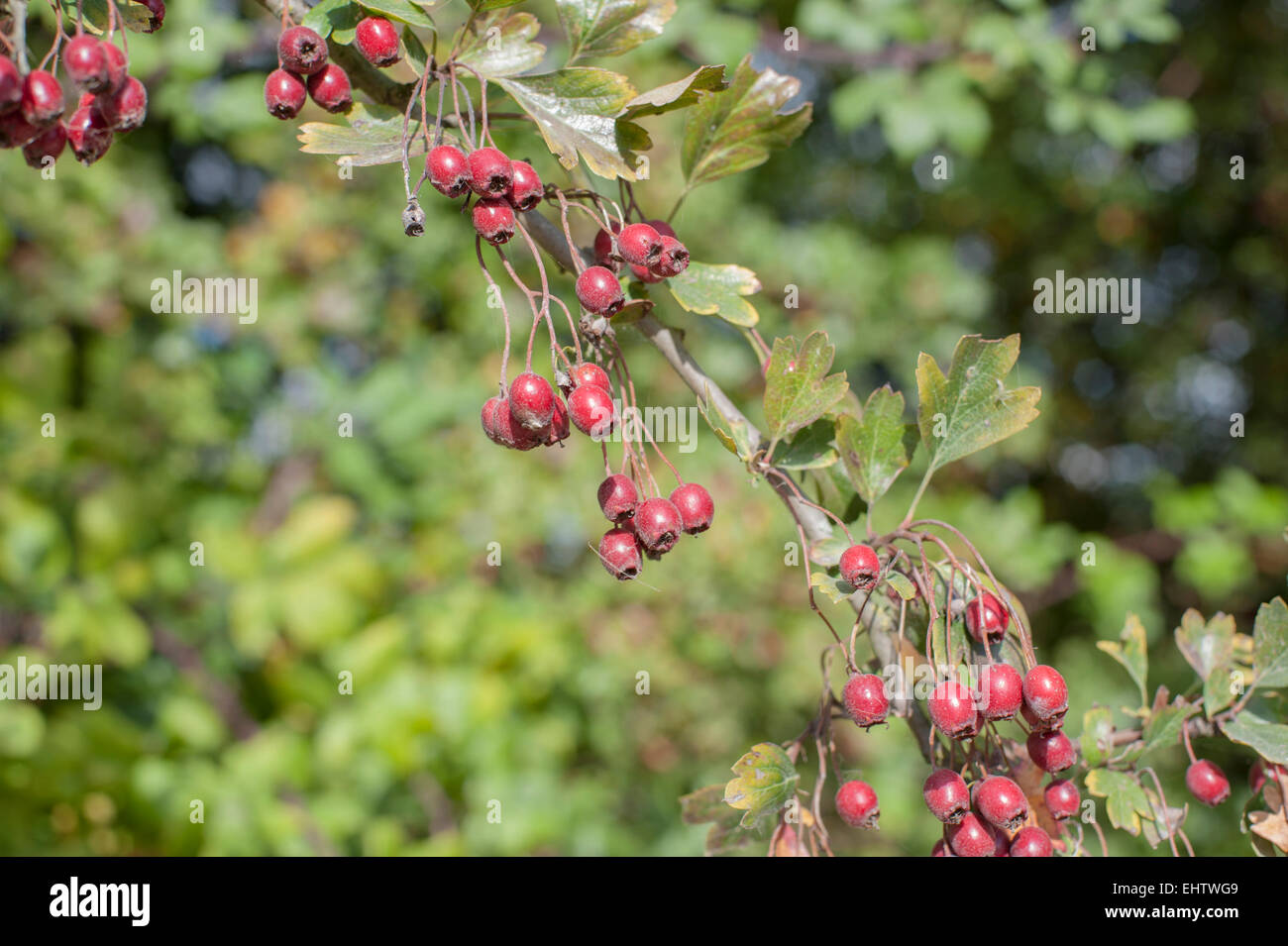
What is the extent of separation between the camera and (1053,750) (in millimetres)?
598

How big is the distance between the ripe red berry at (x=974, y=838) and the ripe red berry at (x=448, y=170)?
1.62ft

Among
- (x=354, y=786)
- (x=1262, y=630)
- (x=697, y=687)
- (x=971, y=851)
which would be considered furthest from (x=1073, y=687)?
(x=971, y=851)

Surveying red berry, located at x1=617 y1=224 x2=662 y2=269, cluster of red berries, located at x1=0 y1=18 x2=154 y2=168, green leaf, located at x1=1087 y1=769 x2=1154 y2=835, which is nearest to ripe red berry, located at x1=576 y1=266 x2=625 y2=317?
red berry, located at x1=617 y1=224 x2=662 y2=269

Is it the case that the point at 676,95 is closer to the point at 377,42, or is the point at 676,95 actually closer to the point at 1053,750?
the point at 377,42

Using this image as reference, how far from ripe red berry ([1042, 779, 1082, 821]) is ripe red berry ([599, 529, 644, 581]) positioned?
13.1 inches

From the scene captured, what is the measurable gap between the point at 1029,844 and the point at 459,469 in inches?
73.5

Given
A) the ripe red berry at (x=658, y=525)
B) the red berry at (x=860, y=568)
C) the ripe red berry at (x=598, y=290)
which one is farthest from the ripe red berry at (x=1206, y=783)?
the ripe red berry at (x=598, y=290)

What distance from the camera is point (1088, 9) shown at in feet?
5.59

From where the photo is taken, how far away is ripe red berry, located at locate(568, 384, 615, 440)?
0.54 meters

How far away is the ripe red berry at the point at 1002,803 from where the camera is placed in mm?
567

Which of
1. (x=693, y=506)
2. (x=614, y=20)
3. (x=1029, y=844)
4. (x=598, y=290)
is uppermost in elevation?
(x=614, y=20)

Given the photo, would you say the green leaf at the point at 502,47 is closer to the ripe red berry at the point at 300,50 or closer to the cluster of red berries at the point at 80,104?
the ripe red berry at the point at 300,50

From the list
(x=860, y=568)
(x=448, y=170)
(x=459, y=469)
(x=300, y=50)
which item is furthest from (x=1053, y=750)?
(x=459, y=469)
